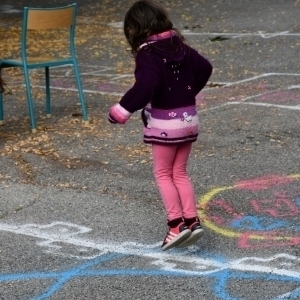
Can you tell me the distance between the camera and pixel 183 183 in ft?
16.0

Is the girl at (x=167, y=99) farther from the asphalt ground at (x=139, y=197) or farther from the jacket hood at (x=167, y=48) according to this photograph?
the asphalt ground at (x=139, y=197)

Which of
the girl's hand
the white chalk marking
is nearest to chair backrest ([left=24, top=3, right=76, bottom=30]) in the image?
the white chalk marking

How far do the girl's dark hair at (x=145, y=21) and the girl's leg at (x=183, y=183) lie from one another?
2.12ft

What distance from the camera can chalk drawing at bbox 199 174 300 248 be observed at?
489 cm

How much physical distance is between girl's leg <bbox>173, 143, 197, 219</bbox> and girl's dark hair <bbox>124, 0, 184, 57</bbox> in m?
0.65

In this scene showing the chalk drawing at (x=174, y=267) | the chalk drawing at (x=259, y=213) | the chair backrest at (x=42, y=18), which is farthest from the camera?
the chair backrest at (x=42, y=18)

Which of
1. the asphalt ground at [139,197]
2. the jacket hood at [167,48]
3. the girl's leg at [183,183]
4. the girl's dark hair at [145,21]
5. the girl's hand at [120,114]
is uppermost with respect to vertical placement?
the girl's dark hair at [145,21]

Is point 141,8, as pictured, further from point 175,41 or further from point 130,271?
point 130,271

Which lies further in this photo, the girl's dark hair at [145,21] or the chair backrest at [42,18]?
the chair backrest at [42,18]

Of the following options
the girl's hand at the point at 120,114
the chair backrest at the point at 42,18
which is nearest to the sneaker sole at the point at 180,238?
the girl's hand at the point at 120,114

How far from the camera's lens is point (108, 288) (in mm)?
4215

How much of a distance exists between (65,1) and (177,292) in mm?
16931

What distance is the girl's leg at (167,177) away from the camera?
188 inches

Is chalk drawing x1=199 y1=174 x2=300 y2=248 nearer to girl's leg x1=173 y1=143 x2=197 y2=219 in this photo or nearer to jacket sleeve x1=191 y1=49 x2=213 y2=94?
girl's leg x1=173 y1=143 x2=197 y2=219
